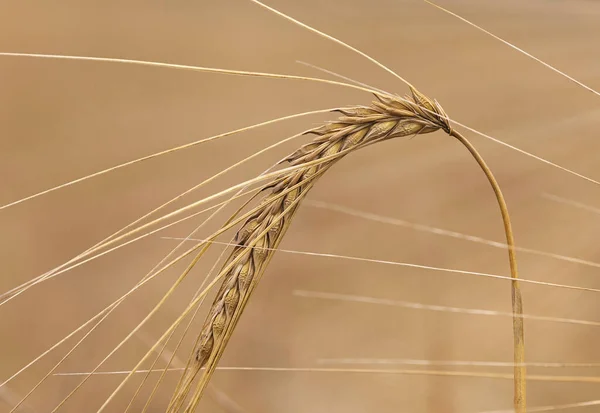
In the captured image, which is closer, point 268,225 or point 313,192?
point 268,225

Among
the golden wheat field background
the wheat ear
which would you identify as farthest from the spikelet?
the golden wheat field background

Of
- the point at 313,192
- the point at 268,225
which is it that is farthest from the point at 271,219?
the point at 313,192

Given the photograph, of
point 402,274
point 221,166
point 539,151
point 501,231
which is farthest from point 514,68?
point 221,166

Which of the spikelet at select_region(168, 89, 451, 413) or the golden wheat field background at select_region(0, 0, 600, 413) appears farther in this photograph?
the golden wheat field background at select_region(0, 0, 600, 413)

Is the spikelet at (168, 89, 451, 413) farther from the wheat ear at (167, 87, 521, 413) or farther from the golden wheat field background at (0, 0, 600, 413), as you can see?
the golden wheat field background at (0, 0, 600, 413)

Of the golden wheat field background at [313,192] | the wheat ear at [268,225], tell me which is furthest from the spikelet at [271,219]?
the golden wheat field background at [313,192]

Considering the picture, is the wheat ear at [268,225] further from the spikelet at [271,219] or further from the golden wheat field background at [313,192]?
the golden wheat field background at [313,192]

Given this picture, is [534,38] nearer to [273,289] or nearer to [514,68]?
[514,68]

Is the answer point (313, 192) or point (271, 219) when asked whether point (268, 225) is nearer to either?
point (271, 219)
